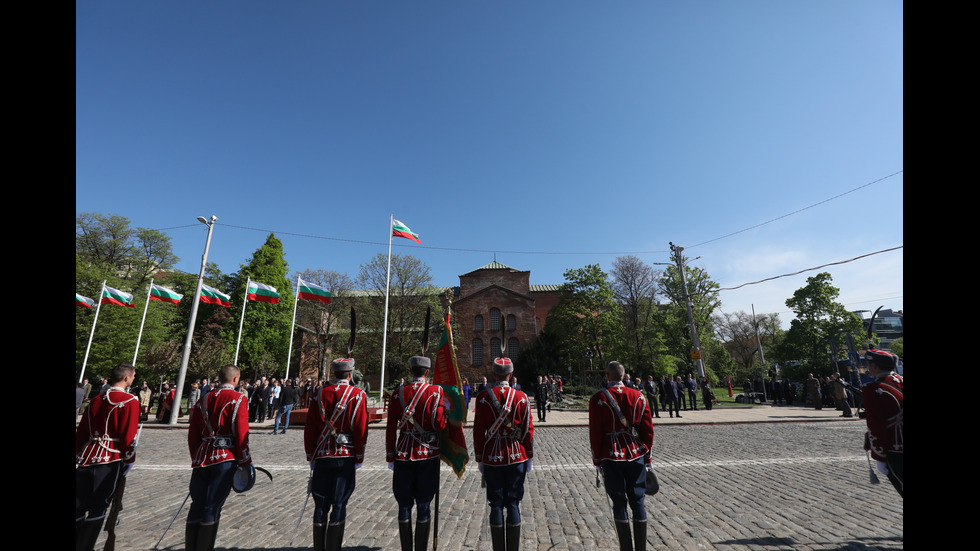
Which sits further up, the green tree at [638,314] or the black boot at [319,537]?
the green tree at [638,314]

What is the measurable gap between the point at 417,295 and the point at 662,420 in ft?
88.3

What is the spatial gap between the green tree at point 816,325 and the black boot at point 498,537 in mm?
41270

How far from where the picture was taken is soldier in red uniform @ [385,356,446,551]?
4.12 metres

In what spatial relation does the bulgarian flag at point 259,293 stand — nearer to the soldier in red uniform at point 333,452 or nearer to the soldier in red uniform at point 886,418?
the soldier in red uniform at point 333,452

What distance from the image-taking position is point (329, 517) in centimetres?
404

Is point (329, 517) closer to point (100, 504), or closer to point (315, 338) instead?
point (100, 504)

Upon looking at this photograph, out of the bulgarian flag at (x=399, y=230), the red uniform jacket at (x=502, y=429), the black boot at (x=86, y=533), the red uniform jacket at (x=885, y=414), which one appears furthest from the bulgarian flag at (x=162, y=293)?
the red uniform jacket at (x=885, y=414)

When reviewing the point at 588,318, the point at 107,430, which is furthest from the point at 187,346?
the point at 588,318

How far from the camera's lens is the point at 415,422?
14.3 ft

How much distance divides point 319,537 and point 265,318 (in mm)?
41944

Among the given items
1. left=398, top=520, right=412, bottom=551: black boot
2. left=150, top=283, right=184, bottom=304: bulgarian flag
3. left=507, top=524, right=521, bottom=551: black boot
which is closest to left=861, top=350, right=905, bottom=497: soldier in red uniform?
left=507, top=524, right=521, bottom=551: black boot

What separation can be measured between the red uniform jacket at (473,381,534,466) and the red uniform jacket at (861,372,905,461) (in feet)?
11.4

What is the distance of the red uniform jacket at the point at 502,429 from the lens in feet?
13.9
